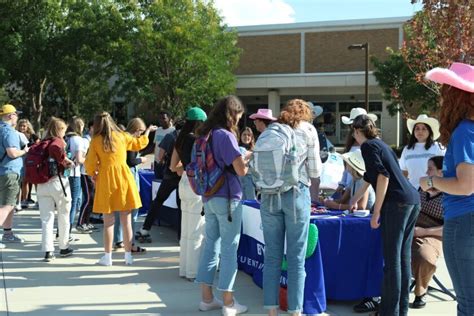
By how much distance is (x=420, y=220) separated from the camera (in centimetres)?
557

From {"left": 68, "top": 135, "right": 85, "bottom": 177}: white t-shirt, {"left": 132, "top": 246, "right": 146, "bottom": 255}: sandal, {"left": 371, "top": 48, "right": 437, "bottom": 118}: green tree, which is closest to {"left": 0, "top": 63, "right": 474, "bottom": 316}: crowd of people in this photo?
{"left": 132, "top": 246, "right": 146, "bottom": 255}: sandal

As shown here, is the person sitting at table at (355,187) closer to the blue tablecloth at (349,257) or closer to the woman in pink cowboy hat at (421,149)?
the blue tablecloth at (349,257)

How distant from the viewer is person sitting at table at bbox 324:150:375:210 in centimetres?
550

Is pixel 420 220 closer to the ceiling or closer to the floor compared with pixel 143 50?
closer to the floor

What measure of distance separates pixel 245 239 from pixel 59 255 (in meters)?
2.55

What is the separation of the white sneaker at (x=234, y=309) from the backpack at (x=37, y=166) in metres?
2.93

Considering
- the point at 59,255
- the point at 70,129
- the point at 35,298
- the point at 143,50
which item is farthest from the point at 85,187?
the point at 143,50

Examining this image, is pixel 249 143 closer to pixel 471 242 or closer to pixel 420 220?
pixel 420 220

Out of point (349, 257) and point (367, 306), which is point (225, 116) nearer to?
point (349, 257)

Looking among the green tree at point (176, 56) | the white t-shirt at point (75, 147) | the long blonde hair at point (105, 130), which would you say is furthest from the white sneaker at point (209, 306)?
the green tree at point (176, 56)

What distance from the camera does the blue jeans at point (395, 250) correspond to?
4359 mm

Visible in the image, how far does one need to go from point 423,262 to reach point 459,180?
7.94ft

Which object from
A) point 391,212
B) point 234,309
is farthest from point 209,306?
point 391,212

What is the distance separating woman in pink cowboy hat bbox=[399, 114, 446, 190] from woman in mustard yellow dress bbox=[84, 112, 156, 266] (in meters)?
3.18
